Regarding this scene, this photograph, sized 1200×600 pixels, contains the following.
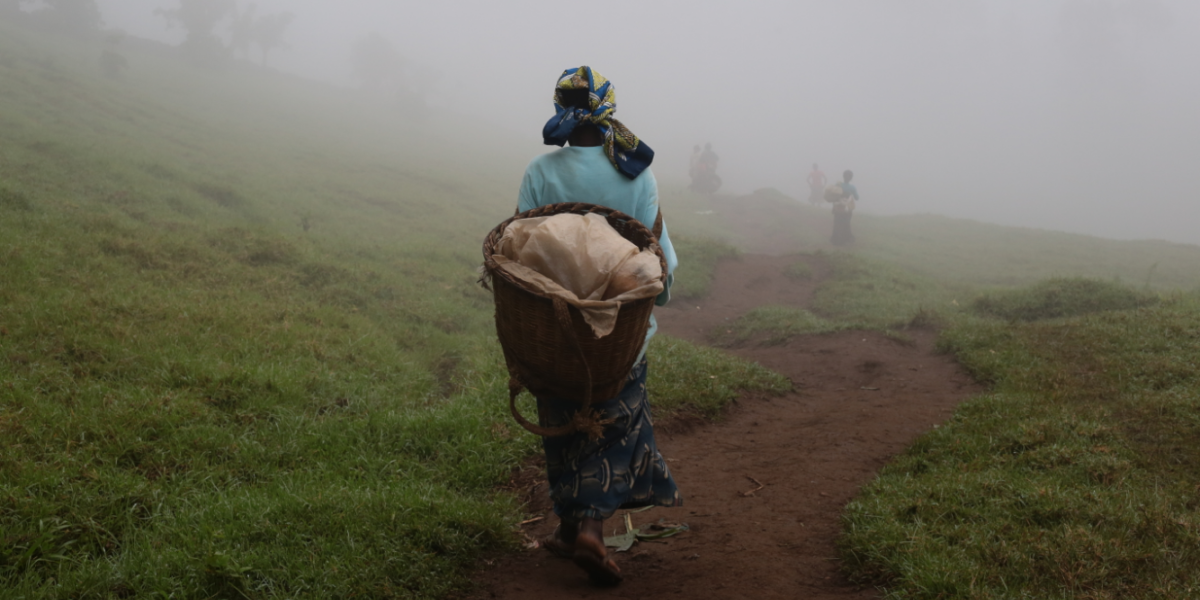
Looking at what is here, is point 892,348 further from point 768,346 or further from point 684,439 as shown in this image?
point 684,439

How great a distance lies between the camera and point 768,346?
9055 mm

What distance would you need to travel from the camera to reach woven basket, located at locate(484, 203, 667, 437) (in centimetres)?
253

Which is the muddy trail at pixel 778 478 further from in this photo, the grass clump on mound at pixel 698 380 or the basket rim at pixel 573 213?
the basket rim at pixel 573 213

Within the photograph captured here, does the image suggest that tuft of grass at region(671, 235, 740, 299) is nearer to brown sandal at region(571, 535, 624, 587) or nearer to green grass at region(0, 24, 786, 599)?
green grass at region(0, 24, 786, 599)

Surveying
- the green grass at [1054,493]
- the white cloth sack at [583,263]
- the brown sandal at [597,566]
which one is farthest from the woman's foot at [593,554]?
the green grass at [1054,493]

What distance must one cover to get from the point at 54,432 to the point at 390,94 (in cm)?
5373

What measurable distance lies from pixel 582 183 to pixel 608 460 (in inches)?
45.1

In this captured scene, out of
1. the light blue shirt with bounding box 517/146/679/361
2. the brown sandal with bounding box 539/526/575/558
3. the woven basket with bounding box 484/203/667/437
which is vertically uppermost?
the light blue shirt with bounding box 517/146/679/361

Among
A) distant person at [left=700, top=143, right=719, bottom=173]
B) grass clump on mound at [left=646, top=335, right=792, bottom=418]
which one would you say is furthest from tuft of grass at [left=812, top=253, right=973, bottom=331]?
distant person at [left=700, top=143, right=719, bottom=173]

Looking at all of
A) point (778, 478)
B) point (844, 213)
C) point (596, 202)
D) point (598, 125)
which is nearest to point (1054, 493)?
point (778, 478)

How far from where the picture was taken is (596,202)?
315 cm

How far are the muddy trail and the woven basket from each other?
2.88 feet

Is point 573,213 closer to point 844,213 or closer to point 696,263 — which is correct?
point 696,263

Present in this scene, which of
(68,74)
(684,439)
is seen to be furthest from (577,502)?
(68,74)
